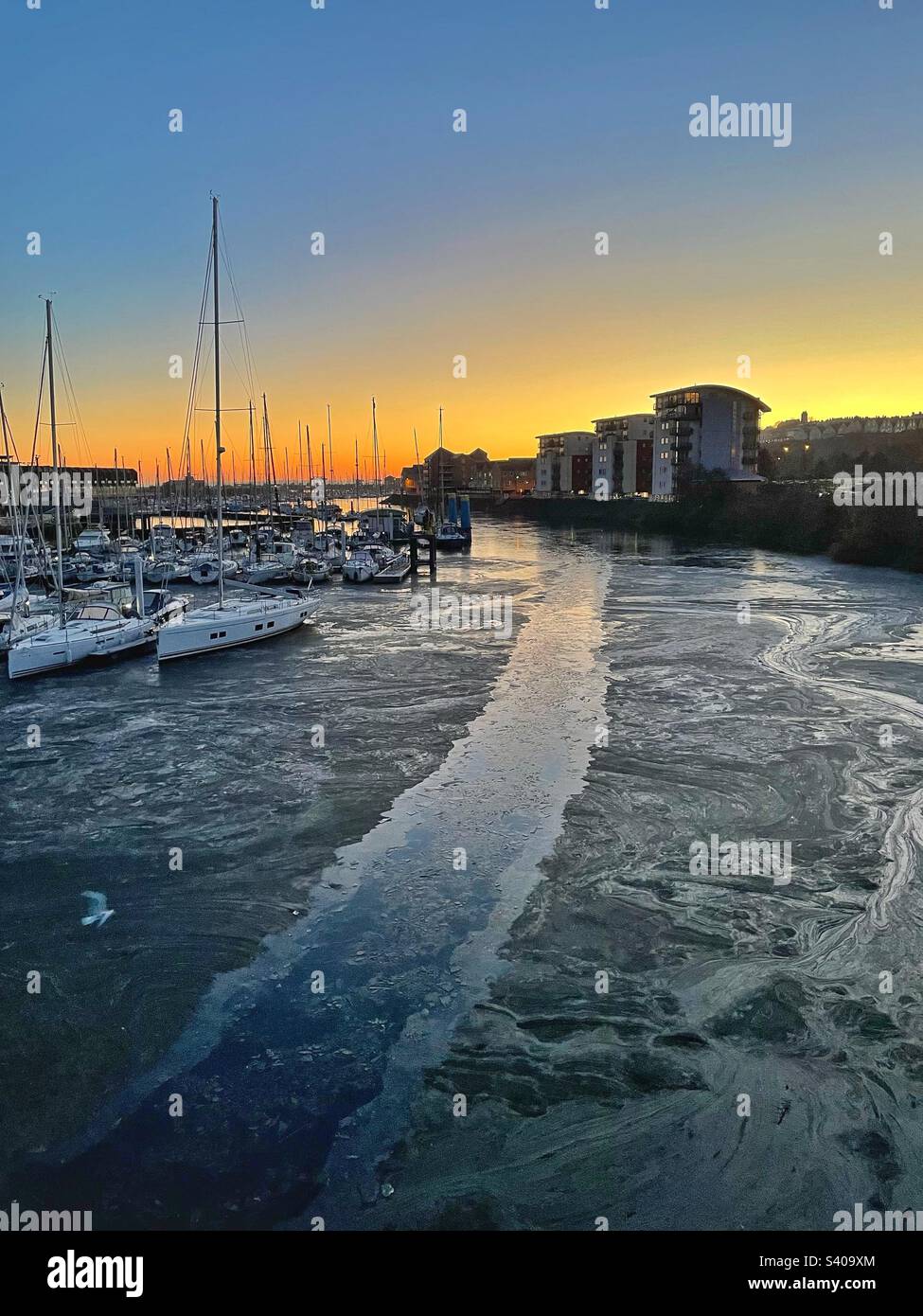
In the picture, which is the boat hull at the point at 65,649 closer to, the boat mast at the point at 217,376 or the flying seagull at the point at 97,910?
the boat mast at the point at 217,376

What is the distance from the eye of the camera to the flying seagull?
947 centimetres

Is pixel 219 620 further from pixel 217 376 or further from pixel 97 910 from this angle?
pixel 97 910

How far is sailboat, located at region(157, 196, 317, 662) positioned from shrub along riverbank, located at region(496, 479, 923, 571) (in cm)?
3508

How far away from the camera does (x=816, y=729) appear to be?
16.7m

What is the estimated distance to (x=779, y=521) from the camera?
229 feet

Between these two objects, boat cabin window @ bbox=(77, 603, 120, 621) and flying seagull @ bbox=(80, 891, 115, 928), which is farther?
boat cabin window @ bbox=(77, 603, 120, 621)

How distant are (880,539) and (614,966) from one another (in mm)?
49456

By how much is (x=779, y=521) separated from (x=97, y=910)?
222 feet

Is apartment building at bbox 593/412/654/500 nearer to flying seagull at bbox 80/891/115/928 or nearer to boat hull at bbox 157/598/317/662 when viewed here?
boat hull at bbox 157/598/317/662

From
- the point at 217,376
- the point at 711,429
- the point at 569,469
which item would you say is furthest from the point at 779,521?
the point at 569,469

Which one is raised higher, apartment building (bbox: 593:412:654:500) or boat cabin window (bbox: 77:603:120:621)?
apartment building (bbox: 593:412:654:500)

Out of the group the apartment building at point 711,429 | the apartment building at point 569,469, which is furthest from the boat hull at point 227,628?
the apartment building at point 569,469

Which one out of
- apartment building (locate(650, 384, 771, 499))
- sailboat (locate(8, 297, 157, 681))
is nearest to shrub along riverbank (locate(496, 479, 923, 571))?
apartment building (locate(650, 384, 771, 499))
